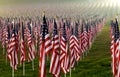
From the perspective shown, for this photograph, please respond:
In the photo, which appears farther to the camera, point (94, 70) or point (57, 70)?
point (94, 70)

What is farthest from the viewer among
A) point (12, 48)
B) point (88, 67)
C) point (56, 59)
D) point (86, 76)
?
point (88, 67)

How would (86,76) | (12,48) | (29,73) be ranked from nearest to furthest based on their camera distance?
(12,48) → (86,76) → (29,73)

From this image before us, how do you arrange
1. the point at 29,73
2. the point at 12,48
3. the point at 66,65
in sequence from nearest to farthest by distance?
the point at 66,65
the point at 12,48
the point at 29,73

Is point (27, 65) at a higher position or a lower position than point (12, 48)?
lower

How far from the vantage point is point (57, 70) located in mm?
26703

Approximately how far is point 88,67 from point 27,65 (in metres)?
12.2

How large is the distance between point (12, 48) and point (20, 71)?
1649 centimetres

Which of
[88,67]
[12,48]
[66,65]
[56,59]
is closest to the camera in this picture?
[56,59]

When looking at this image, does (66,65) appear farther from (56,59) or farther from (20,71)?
(20,71)

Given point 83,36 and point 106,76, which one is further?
point 83,36

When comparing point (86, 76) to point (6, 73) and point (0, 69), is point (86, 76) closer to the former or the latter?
point (6, 73)

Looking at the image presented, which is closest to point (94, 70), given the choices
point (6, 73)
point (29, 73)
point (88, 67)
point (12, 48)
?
point (88, 67)

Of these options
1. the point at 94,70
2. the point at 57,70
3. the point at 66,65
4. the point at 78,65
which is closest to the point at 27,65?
the point at 78,65

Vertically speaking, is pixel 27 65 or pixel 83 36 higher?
pixel 83 36
